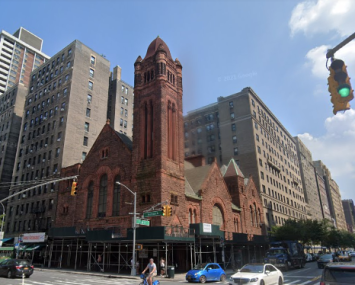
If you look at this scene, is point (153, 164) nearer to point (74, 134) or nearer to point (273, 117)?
point (74, 134)

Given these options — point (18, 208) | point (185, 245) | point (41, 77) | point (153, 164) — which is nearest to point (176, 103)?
point (153, 164)

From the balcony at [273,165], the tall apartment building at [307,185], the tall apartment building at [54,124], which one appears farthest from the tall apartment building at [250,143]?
the tall apartment building at [54,124]

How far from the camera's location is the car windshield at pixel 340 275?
8.84 meters

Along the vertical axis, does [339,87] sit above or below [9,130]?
below

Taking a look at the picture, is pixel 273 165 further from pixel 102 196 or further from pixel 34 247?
pixel 34 247

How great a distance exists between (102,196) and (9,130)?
48.1 meters

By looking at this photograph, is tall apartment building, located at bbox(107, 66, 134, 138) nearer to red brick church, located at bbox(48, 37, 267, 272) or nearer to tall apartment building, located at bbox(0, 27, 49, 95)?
red brick church, located at bbox(48, 37, 267, 272)

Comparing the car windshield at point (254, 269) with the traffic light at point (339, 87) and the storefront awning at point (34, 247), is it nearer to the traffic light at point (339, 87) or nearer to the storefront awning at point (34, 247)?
the traffic light at point (339, 87)

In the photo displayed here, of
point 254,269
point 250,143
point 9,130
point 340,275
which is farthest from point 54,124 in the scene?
point 340,275

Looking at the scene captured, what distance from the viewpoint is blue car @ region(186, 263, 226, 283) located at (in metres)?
22.2

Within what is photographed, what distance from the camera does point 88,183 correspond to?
136 feet

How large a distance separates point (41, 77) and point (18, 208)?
3217cm

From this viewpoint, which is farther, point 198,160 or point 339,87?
point 198,160

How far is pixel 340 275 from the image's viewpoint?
29.9 feet
